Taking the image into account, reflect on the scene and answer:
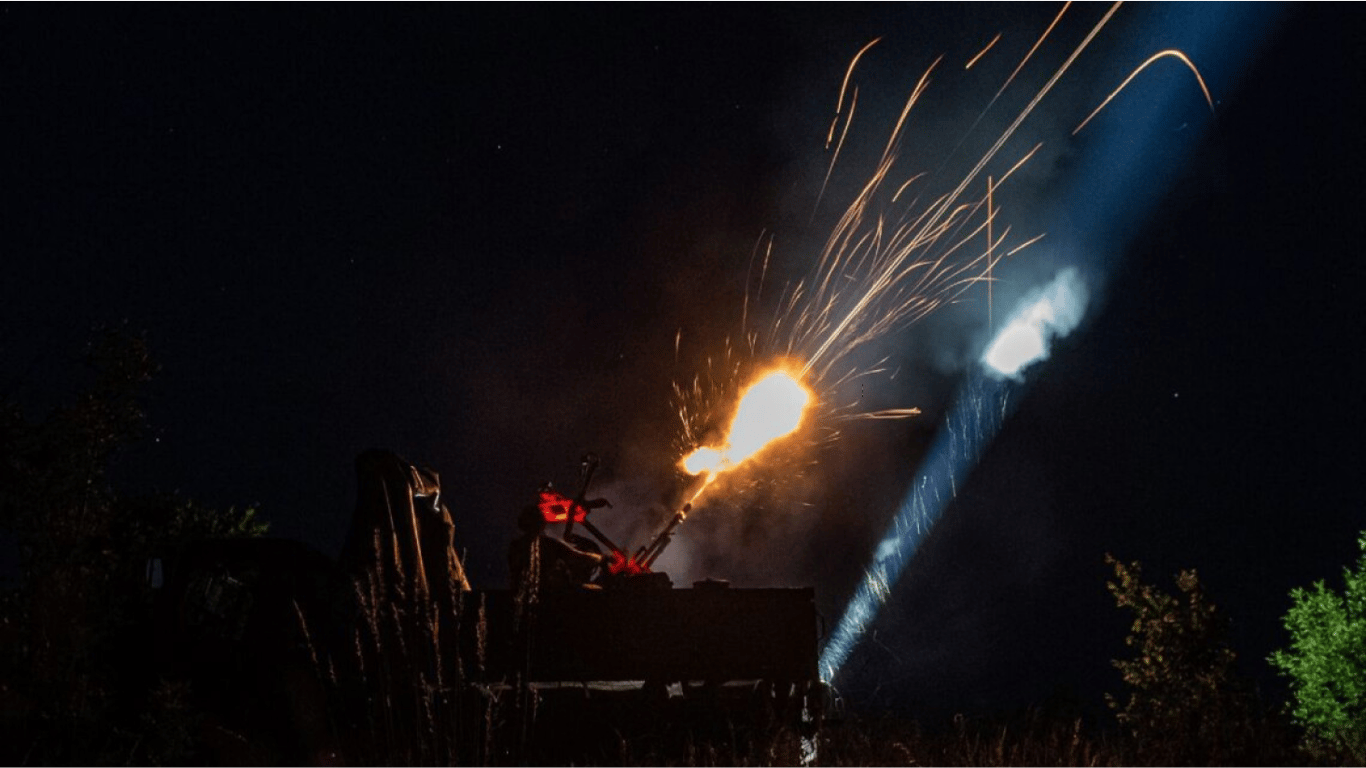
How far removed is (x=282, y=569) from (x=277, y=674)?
0.89 metres

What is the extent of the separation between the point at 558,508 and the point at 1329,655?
66.0 feet

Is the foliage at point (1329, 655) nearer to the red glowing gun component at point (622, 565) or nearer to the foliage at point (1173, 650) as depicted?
the foliage at point (1173, 650)

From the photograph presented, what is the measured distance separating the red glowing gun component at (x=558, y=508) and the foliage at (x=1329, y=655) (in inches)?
743

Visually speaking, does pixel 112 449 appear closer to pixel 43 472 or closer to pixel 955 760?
pixel 43 472

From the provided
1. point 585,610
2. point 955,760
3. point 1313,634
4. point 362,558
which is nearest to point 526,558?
point 585,610

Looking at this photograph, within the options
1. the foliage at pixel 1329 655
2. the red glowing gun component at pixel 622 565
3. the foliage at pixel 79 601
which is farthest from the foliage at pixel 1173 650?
the foliage at pixel 79 601

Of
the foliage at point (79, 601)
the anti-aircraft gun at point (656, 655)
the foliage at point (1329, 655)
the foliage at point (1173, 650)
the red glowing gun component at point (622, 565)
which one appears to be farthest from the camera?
the foliage at point (1173, 650)

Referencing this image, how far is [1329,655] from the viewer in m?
23.7

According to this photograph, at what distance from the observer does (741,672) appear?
993 centimetres

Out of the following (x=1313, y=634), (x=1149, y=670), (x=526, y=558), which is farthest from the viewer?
(x=1149, y=670)

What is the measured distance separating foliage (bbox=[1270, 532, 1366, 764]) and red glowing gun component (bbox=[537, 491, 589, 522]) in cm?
1888

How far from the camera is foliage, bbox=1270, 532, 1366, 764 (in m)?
23.3

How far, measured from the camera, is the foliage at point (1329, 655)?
919 inches

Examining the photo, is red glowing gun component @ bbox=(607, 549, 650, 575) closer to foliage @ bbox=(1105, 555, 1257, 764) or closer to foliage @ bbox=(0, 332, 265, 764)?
foliage @ bbox=(0, 332, 265, 764)
